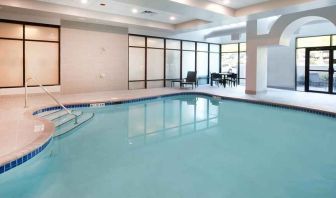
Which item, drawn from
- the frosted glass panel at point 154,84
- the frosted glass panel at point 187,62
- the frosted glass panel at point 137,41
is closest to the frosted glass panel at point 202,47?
the frosted glass panel at point 187,62

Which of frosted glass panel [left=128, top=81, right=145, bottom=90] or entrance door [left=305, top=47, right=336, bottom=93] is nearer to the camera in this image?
entrance door [left=305, top=47, right=336, bottom=93]

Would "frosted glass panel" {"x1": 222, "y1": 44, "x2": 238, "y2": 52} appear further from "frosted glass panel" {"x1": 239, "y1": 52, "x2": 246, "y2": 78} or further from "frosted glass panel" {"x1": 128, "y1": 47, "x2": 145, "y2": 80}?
"frosted glass panel" {"x1": 128, "y1": 47, "x2": 145, "y2": 80}

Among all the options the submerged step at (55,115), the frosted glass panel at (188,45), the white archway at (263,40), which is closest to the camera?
the submerged step at (55,115)

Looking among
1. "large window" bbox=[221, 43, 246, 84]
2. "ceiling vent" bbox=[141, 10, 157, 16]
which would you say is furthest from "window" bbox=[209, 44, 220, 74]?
"ceiling vent" bbox=[141, 10, 157, 16]

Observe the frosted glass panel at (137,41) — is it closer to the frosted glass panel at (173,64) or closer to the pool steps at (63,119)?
the frosted glass panel at (173,64)

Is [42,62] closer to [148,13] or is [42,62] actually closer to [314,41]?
[148,13]

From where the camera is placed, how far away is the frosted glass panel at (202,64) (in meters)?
14.1

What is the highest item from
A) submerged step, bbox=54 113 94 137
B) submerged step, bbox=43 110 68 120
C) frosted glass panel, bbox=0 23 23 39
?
frosted glass panel, bbox=0 23 23 39

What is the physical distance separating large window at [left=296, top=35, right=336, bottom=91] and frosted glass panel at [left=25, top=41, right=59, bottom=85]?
1004cm

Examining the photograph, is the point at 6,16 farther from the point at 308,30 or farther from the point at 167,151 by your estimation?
the point at 308,30

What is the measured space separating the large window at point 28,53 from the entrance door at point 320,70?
400 inches

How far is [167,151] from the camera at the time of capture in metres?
3.97

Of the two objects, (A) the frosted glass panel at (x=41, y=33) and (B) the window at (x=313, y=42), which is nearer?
(A) the frosted glass panel at (x=41, y=33)

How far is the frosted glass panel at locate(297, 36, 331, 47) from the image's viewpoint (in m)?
10.1
